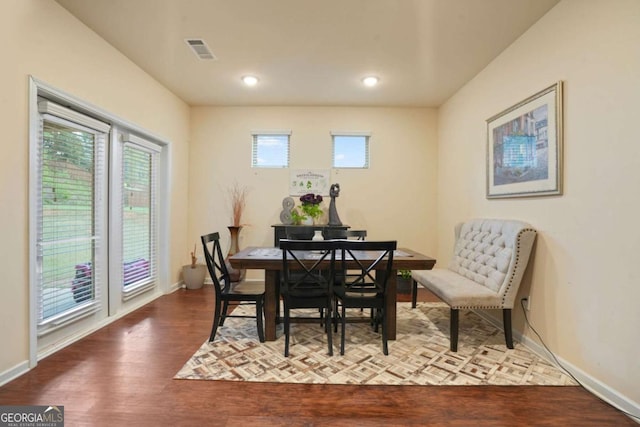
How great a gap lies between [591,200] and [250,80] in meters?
3.53

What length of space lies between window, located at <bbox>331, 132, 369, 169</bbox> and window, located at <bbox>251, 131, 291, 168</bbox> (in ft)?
2.57

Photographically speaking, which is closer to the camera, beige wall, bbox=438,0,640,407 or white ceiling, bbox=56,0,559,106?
beige wall, bbox=438,0,640,407

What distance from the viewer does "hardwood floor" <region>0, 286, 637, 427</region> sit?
5.53 ft

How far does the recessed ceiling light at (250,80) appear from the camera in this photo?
3.62 m

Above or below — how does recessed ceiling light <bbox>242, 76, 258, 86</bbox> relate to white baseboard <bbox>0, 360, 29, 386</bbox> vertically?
above

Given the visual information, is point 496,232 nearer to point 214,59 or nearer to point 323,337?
point 323,337

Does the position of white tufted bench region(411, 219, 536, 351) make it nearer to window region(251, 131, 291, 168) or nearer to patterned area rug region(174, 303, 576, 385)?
patterned area rug region(174, 303, 576, 385)

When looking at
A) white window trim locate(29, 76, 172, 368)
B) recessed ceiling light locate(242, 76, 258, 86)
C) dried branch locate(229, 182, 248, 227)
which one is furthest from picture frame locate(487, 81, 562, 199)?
white window trim locate(29, 76, 172, 368)

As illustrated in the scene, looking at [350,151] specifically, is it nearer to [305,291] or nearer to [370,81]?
[370,81]

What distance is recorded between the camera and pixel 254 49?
9.78ft

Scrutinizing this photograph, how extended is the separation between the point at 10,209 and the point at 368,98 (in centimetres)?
393

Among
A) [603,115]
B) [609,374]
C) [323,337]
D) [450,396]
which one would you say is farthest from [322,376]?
[603,115]

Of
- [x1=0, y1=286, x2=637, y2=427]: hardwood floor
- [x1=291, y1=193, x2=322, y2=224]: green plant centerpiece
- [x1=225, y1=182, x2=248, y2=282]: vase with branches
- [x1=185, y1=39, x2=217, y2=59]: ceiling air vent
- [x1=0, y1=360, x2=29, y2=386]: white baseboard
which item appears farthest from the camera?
[x1=225, y1=182, x2=248, y2=282]: vase with branches

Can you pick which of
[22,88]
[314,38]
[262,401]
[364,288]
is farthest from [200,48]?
[262,401]
